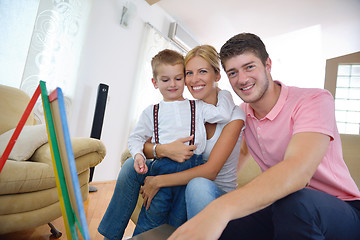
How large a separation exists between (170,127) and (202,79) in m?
0.29

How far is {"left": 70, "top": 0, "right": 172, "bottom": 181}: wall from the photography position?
2734mm

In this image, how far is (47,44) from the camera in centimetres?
231

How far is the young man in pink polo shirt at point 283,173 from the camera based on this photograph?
541 mm

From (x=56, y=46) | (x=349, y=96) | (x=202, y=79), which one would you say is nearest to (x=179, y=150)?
(x=202, y=79)

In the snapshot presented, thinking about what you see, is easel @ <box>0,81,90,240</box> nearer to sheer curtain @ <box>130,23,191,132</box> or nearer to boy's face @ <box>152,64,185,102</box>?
boy's face @ <box>152,64,185,102</box>

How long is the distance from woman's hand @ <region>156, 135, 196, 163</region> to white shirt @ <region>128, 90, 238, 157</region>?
0.07 metres

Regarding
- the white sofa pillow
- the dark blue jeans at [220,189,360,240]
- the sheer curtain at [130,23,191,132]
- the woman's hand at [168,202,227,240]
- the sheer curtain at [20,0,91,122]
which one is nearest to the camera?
the woman's hand at [168,202,227,240]

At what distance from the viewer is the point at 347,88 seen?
4.61m

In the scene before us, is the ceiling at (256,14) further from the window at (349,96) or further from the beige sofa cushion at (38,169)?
the beige sofa cushion at (38,169)

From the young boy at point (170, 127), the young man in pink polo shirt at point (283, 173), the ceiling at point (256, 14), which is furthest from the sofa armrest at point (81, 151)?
the ceiling at point (256, 14)

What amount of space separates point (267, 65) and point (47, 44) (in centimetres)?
213

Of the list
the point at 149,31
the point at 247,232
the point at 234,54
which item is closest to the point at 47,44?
the point at 149,31

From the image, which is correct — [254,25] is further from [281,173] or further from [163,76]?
[281,173]

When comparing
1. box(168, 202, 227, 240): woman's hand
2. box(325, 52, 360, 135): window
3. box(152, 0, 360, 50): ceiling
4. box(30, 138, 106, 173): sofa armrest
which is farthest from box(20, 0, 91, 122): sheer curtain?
box(325, 52, 360, 135): window
